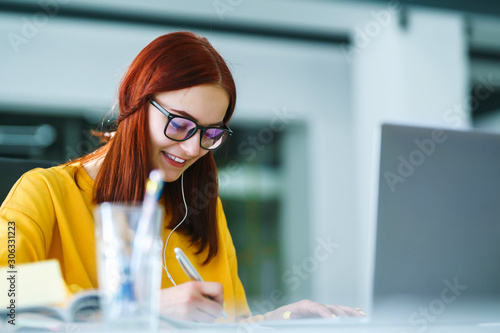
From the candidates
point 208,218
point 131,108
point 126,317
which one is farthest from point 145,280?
point 208,218

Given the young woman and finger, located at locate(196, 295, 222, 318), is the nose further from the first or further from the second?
finger, located at locate(196, 295, 222, 318)

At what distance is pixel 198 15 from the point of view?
4.48 meters

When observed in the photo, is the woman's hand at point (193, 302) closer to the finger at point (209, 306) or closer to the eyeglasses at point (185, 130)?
the finger at point (209, 306)

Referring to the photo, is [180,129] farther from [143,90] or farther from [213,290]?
[213,290]

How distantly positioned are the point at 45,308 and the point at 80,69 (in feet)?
13.5

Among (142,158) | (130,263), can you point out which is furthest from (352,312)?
(142,158)

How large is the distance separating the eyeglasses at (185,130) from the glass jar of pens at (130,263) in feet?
2.13

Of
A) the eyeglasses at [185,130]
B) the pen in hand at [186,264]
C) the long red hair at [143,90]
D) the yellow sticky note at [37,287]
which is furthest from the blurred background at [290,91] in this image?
the yellow sticky note at [37,287]

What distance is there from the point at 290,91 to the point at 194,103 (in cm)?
390

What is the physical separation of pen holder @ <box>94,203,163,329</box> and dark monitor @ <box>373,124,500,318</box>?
418 millimetres

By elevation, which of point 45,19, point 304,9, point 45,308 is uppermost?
point 304,9

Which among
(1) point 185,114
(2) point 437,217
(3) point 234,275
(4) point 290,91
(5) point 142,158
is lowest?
(3) point 234,275

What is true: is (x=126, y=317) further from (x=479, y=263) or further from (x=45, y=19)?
(x=45, y=19)

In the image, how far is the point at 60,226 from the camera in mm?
1233
